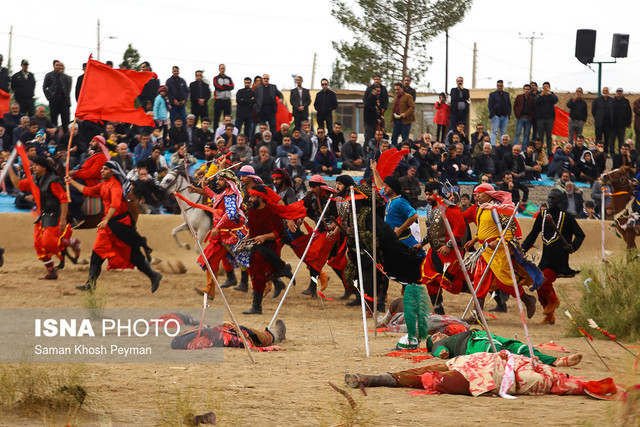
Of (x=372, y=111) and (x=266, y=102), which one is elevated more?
(x=266, y=102)

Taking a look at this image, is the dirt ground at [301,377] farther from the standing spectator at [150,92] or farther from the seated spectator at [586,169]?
the seated spectator at [586,169]

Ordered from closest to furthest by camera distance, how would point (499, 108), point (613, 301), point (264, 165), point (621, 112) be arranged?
point (613, 301)
point (264, 165)
point (499, 108)
point (621, 112)

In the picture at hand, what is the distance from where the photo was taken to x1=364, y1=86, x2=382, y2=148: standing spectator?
2102cm

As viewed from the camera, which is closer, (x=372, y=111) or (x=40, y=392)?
(x=40, y=392)

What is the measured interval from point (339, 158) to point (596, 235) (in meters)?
6.04

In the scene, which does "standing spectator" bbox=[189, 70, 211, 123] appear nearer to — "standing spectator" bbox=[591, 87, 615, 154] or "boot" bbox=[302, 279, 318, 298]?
"boot" bbox=[302, 279, 318, 298]

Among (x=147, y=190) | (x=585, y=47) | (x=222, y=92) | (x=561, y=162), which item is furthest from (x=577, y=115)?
(x=147, y=190)

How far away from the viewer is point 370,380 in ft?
23.2

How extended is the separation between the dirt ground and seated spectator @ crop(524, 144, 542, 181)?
705cm

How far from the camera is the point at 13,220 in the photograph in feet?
57.1

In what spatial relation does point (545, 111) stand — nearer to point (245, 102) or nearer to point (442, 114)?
point (442, 114)

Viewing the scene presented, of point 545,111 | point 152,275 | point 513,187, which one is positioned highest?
point 545,111

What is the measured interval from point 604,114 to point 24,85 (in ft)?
46.0

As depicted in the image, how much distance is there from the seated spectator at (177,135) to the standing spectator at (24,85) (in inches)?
127
